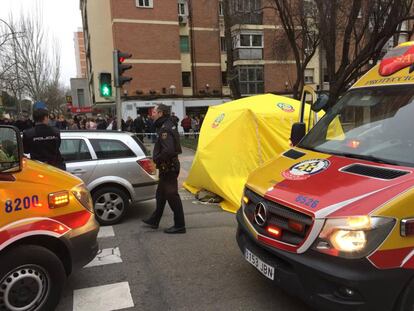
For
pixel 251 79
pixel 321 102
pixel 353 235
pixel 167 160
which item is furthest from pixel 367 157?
pixel 251 79

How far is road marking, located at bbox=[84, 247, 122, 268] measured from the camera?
16.7 feet

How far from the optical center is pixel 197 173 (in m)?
8.73

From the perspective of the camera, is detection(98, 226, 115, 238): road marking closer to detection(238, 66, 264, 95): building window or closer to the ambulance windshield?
the ambulance windshield

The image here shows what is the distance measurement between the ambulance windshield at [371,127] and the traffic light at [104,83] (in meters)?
7.70

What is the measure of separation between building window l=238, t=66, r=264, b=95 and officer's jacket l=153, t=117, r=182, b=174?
1275 inches

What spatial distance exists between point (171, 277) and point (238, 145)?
156 inches

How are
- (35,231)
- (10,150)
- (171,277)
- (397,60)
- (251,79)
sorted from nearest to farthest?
(35,231) → (10,150) → (397,60) → (171,277) → (251,79)

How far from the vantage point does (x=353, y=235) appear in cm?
293

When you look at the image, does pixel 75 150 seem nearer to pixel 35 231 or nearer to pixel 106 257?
pixel 106 257

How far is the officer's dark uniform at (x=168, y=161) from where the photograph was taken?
5977 mm

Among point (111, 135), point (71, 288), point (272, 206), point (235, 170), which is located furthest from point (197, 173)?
point (272, 206)

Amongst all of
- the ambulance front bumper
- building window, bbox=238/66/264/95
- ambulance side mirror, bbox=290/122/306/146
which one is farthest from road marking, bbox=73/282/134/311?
building window, bbox=238/66/264/95

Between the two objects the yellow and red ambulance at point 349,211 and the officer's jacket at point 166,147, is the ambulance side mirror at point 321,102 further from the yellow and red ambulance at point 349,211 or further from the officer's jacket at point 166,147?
the officer's jacket at point 166,147

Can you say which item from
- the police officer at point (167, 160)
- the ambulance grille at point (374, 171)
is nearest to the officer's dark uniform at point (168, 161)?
the police officer at point (167, 160)
